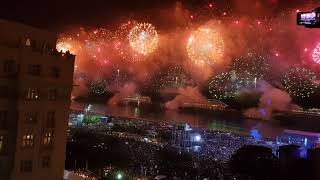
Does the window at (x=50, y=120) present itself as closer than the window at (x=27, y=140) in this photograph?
No

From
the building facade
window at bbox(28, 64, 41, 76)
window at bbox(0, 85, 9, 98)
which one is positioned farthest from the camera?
window at bbox(28, 64, 41, 76)

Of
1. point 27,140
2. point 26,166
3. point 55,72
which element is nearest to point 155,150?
point 55,72

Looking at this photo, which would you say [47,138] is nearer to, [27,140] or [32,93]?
[27,140]

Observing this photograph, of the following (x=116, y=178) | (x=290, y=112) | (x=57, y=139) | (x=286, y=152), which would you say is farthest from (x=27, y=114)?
(x=290, y=112)

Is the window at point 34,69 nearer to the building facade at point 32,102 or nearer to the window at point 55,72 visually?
the building facade at point 32,102

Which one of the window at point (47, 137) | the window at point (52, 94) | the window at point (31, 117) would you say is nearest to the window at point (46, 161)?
the window at point (47, 137)

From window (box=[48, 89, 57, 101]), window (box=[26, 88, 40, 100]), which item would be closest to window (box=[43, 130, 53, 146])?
window (box=[48, 89, 57, 101])

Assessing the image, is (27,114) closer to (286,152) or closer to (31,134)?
(31,134)

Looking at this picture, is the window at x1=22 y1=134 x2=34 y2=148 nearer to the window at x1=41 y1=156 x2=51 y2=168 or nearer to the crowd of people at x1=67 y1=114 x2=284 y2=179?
the window at x1=41 y1=156 x2=51 y2=168
